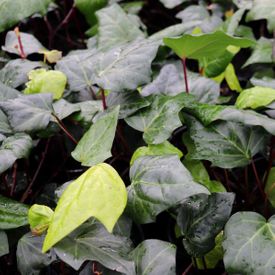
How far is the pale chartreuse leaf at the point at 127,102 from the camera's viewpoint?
0.96 m

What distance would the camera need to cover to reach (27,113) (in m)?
0.94

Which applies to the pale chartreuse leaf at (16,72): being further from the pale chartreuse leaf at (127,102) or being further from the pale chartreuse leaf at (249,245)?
the pale chartreuse leaf at (249,245)

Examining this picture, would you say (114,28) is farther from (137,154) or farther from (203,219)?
(203,219)

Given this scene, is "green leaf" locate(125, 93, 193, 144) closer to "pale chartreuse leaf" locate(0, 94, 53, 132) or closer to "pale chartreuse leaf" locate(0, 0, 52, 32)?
"pale chartreuse leaf" locate(0, 94, 53, 132)

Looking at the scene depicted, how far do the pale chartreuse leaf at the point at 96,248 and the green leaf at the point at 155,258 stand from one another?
21 millimetres

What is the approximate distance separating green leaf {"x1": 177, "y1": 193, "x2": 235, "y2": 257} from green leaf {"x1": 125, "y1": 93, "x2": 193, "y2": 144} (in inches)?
5.8

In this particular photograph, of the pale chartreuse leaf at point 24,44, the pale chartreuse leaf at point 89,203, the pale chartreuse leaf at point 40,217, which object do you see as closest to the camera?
the pale chartreuse leaf at point 89,203

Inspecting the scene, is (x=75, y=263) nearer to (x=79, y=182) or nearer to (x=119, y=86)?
(x=79, y=182)

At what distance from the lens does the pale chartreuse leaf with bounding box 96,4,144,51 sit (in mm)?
1271

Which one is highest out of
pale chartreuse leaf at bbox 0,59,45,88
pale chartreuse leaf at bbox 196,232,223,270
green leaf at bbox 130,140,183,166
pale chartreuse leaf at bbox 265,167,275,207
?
pale chartreuse leaf at bbox 0,59,45,88

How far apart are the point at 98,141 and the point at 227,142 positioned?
24cm

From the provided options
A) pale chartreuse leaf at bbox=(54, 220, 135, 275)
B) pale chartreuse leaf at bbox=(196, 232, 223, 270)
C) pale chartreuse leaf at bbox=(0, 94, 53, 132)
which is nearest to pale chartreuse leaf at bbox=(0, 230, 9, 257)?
pale chartreuse leaf at bbox=(54, 220, 135, 275)

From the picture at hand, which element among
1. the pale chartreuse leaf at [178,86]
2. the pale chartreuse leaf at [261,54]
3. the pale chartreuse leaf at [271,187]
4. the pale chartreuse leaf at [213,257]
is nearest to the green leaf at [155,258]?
the pale chartreuse leaf at [213,257]

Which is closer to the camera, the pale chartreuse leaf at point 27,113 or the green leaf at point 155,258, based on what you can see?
the green leaf at point 155,258
